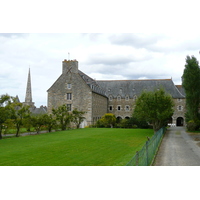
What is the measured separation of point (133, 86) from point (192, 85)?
2167 cm

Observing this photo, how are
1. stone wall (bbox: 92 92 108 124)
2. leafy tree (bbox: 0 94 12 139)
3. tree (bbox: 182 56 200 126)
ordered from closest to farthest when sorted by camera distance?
leafy tree (bbox: 0 94 12 139) < tree (bbox: 182 56 200 126) < stone wall (bbox: 92 92 108 124)

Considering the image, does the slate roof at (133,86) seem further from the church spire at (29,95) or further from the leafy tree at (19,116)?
the church spire at (29,95)

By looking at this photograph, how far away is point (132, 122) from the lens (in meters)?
43.0

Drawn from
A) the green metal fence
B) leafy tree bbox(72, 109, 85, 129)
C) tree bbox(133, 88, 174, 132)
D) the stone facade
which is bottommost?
the green metal fence

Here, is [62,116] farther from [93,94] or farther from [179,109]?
[179,109]

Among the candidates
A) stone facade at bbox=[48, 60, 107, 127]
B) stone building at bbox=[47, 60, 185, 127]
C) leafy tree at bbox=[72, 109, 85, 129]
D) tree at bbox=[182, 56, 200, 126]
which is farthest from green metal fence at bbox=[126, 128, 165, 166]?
stone building at bbox=[47, 60, 185, 127]

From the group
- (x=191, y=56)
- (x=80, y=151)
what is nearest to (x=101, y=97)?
(x=191, y=56)

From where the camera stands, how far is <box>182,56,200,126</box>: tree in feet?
124

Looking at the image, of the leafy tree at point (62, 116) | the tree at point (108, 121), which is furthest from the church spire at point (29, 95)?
the leafy tree at point (62, 116)

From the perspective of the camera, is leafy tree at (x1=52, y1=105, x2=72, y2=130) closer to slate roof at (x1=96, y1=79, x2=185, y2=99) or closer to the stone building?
the stone building

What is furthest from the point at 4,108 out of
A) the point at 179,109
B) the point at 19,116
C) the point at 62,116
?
the point at 179,109

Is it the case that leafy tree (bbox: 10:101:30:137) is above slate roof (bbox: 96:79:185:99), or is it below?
below

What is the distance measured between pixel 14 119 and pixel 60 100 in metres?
20.4

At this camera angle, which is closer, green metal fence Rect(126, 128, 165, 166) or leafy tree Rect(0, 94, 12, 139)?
green metal fence Rect(126, 128, 165, 166)
